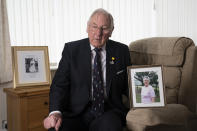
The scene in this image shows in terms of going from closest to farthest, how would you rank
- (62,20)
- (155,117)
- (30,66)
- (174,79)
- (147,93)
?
(155,117) < (147,93) < (174,79) < (30,66) < (62,20)

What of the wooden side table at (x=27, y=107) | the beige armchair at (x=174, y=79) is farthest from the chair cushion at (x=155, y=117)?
the wooden side table at (x=27, y=107)

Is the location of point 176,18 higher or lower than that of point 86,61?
higher

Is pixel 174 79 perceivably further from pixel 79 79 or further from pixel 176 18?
pixel 176 18

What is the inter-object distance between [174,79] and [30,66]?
1202 mm

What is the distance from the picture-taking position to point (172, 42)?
6.03 ft

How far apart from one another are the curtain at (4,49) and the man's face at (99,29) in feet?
2.97

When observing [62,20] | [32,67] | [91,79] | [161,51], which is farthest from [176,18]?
[32,67]

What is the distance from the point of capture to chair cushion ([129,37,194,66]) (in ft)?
5.94

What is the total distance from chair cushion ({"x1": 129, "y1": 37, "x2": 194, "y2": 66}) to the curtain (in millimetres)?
1125

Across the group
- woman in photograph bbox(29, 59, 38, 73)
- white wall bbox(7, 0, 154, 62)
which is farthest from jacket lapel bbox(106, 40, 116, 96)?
white wall bbox(7, 0, 154, 62)

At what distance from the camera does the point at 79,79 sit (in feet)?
5.26

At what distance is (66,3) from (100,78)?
4.16 ft

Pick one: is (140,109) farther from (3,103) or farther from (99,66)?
(3,103)

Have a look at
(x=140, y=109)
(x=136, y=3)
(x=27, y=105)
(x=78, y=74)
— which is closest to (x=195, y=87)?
(x=140, y=109)
